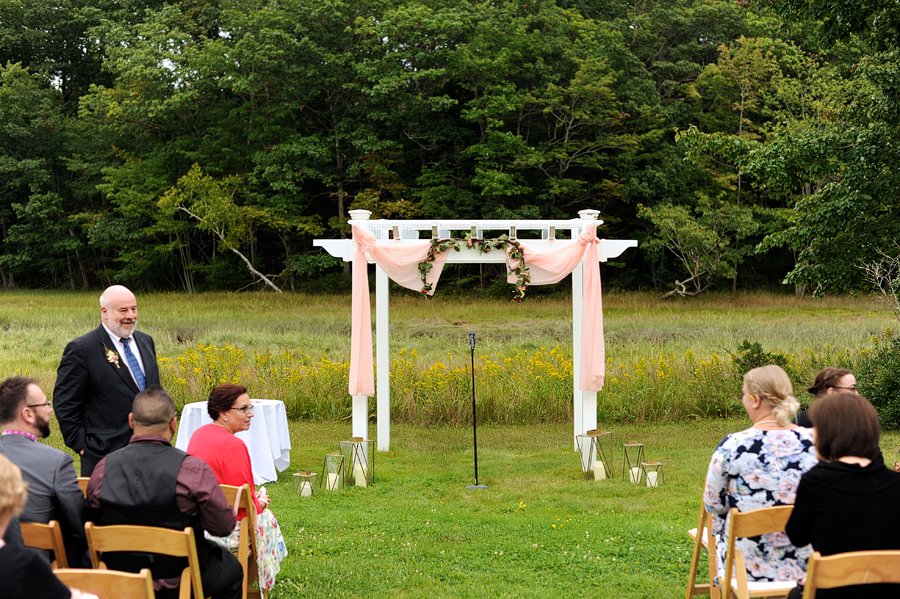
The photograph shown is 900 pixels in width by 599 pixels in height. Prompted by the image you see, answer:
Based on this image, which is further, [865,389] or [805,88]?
[805,88]

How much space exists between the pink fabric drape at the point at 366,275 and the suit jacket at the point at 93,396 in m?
4.13

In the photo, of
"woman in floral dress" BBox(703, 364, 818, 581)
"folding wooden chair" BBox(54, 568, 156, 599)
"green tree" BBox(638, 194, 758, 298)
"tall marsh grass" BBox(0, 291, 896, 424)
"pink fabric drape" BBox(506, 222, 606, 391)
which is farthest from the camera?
"green tree" BBox(638, 194, 758, 298)

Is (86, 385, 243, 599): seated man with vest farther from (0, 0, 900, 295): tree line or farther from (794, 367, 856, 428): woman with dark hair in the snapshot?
(0, 0, 900, 295): tree line

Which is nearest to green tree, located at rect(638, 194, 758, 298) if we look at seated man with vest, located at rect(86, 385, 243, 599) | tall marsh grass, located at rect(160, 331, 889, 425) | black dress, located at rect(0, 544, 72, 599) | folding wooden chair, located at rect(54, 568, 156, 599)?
tall marsh grass, located at rect(160, 331, 889, 425)

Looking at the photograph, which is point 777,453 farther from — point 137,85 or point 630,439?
point 137,85

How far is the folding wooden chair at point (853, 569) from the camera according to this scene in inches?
105

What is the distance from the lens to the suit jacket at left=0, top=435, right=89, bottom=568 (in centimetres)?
337

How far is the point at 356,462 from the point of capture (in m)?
8.18

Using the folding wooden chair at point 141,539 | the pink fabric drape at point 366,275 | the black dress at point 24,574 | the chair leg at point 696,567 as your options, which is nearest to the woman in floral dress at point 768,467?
the chair leg at point 696,567

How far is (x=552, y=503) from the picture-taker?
7.13 metres

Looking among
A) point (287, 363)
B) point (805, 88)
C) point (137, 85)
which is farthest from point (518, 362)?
point (137, 85)

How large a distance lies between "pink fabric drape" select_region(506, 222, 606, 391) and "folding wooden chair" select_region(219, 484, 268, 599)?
5.51 meters

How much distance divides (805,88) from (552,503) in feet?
89.9

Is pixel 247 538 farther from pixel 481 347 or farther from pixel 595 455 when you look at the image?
pixel 481 347
